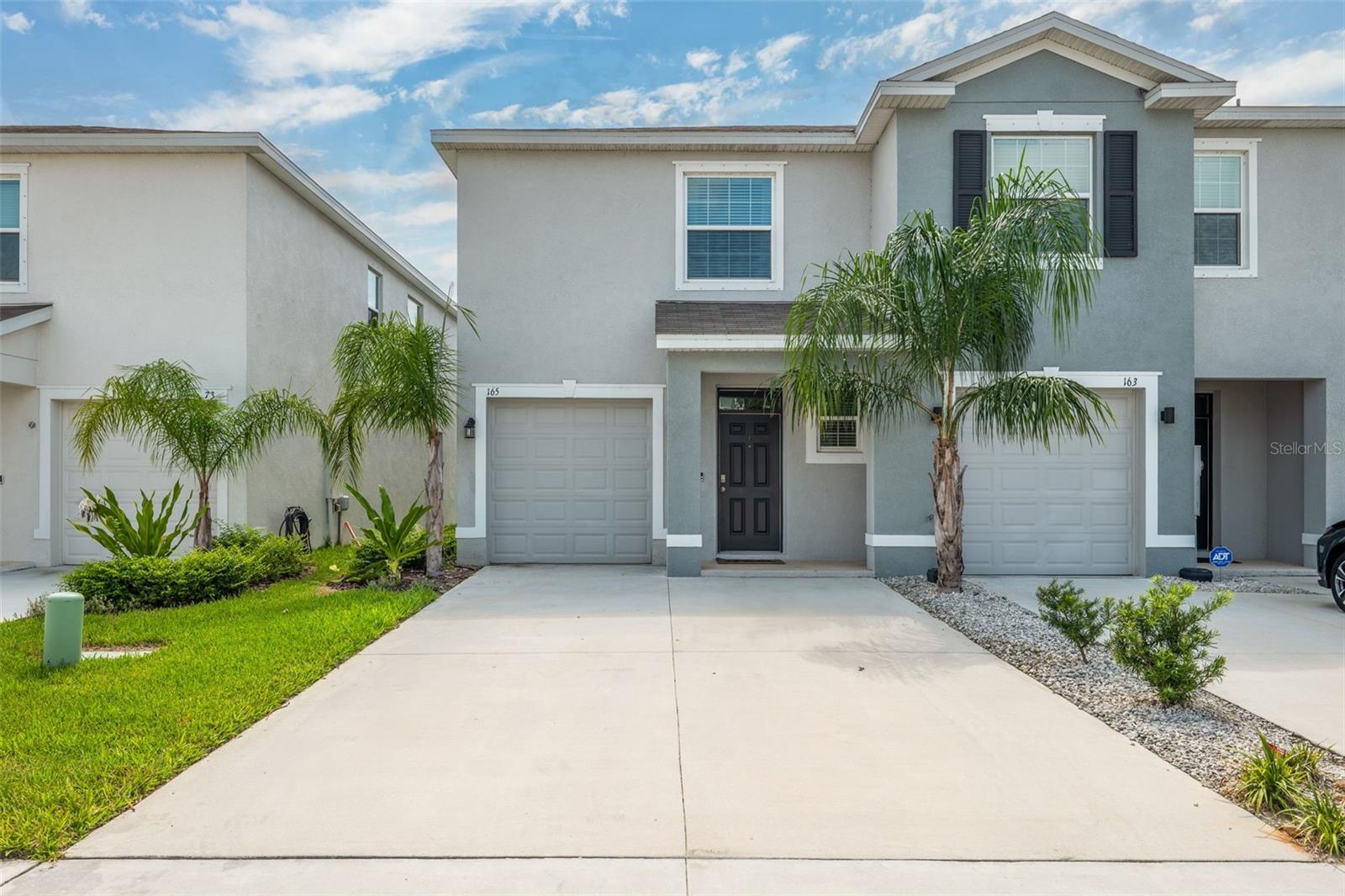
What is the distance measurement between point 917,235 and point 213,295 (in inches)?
379

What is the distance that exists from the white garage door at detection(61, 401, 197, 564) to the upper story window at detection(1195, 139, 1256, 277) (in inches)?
579

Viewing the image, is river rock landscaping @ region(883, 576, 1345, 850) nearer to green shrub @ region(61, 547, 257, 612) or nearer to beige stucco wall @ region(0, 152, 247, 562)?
green shrub @ region(61, 547, 257, 612)

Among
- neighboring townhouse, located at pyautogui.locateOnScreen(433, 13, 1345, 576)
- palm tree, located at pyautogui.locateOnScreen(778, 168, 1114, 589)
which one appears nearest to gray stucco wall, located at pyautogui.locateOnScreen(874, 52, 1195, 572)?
neighboring townhouse, located at pyautogui.locateOnScreen(433, 13, 1345, 576)

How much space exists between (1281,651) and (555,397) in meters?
8.64

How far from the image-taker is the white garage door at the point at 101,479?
11.5 metres

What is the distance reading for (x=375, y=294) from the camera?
16.8m

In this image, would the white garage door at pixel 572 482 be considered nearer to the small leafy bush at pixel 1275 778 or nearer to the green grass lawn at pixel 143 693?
the green grass lawn at pixel 143 693

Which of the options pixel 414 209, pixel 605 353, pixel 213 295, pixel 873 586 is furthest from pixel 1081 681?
pixel 414 209

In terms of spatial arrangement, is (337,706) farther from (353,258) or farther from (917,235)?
(353,258)

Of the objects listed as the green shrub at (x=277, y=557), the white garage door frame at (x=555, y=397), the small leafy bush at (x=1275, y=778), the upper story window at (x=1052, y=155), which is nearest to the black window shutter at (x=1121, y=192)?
the upper story window at (x=1052, y=155)

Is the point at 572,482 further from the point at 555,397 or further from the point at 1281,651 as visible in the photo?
the point at 1281,651

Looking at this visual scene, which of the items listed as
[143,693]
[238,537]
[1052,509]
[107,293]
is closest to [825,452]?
[1052,509]

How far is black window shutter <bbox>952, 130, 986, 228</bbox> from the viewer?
33.7ft

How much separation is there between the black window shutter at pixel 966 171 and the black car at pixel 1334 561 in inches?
211
